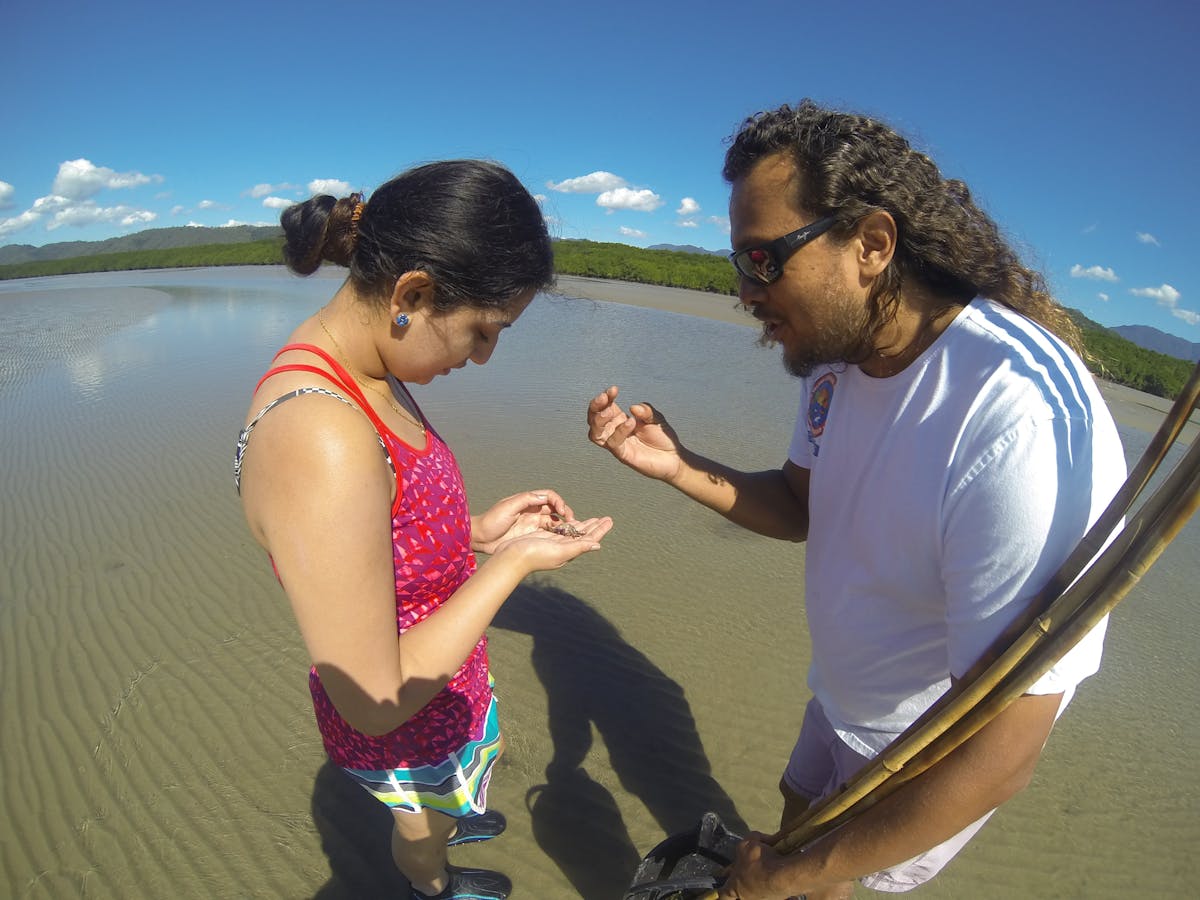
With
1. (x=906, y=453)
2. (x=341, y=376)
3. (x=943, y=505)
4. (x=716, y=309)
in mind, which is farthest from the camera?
(x=716, y=309)

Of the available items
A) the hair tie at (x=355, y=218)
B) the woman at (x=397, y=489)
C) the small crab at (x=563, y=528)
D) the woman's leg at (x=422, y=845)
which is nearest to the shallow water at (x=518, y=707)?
the woman's leg at (x=422, y=845)

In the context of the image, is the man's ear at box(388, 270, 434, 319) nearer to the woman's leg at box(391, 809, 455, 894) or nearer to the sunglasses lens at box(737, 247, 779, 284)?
the sunglasses lens at box(737, 247, 779, 284)

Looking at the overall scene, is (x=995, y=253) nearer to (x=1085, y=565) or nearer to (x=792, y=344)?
(x=792, y=344)

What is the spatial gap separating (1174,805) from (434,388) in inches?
347

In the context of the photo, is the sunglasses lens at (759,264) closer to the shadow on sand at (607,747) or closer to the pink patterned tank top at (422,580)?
the pink patterned tank top at (422,580)

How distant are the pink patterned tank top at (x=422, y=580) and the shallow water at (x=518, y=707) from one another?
126 centimetres

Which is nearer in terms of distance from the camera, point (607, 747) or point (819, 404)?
point (819, 404)

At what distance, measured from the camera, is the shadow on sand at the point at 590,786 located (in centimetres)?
292

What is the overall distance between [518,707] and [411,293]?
2.85 m

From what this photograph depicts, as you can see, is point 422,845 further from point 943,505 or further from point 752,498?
point 943,505

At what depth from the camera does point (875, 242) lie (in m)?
1.77

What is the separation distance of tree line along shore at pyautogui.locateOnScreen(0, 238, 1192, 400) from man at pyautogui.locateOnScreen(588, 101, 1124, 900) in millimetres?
663

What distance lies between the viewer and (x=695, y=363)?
11852mm

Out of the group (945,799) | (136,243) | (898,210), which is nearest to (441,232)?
(898,210)
